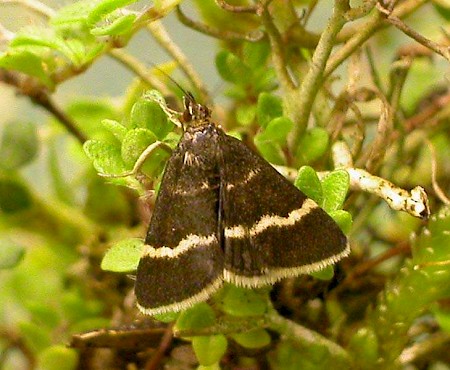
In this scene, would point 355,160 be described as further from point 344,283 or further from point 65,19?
point 65,19

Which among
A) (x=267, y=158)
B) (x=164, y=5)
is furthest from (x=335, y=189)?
(x=164, y=5)

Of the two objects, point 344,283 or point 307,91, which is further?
point 344,283

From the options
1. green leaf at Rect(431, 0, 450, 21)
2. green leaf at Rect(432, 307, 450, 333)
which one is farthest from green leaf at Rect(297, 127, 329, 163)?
green leaf at Rect(431, 0, 450, 21)

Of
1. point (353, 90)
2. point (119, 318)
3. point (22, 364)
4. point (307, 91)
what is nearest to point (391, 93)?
point (353, 90)

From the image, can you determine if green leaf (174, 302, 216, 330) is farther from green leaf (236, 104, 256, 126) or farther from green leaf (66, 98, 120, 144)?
green leaf (66, 98, 120, 144)

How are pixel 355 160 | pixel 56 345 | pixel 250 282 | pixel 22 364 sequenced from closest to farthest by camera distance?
pixel 250 282, pixel 355 160, pixel 56 345, pixel 22 364

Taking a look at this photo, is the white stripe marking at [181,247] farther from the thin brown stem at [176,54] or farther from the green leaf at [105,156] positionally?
the thin brown stem at [176,54]
